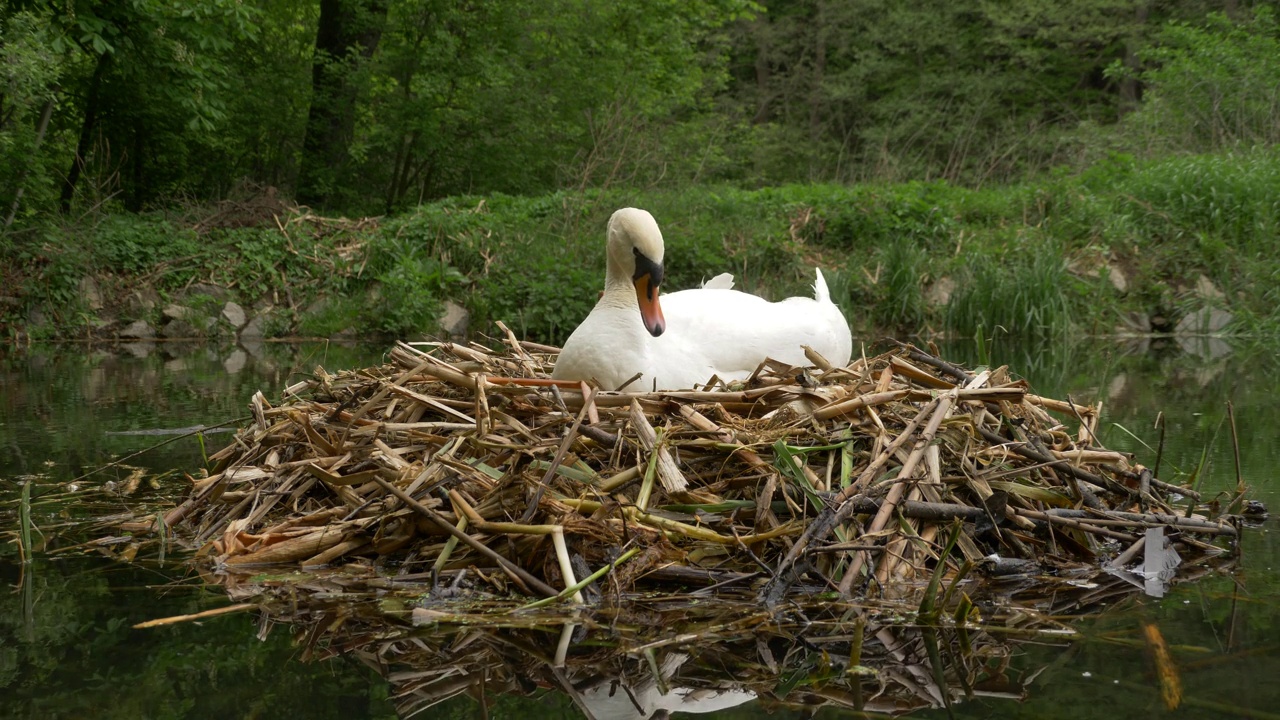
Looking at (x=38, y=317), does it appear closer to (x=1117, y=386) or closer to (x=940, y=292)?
(x=940, y=292)

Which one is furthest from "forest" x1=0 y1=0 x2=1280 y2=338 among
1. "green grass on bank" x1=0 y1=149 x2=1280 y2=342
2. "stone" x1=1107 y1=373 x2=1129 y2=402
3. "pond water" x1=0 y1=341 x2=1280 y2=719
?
"pond water" x1=0 y1=341 x2=1280 y2=719

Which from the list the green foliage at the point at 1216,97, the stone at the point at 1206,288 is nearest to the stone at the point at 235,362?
the stone at the point at 1206,288

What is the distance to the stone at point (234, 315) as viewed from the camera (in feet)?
52.6

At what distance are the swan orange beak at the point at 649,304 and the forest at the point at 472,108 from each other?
34.0 feet

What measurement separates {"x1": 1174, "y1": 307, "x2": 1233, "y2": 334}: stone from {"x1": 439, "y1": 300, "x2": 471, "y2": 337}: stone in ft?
29.5

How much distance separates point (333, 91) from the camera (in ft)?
68.8

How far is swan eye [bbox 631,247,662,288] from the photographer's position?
481 centimetres

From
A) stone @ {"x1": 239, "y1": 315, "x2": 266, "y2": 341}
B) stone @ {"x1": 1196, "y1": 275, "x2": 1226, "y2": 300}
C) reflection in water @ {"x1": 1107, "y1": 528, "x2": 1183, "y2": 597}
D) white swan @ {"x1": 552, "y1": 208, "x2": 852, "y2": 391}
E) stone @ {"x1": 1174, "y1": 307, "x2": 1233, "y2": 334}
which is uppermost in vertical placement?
white swan @ {"x1": 552, "y1": 208, "x2": 852, "y2": 391}

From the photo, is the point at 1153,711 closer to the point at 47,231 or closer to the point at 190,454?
the point at 190,454

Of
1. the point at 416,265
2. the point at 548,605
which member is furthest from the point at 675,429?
the point at 416,265

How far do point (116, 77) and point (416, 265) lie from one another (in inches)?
307

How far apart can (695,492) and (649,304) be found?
127 centimetres

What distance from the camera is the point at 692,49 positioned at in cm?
2675

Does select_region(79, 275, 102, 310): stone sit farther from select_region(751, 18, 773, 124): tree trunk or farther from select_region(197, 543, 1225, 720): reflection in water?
select_region(751, 18, 773, 124): tree trunk
